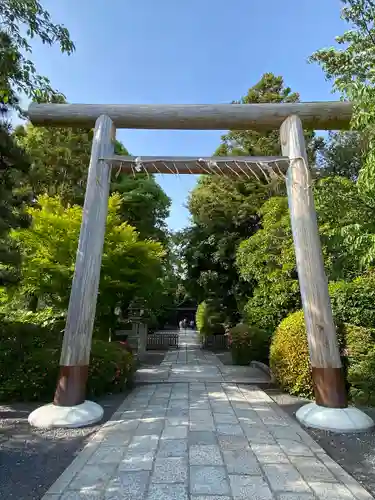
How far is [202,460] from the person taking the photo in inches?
131

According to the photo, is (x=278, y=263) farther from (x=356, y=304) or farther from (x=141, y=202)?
(x=141, y=202)

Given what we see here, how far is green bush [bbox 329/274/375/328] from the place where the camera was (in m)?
6.67

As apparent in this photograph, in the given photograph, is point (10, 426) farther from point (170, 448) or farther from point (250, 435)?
point (250, 435)

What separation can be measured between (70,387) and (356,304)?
5.30 metres

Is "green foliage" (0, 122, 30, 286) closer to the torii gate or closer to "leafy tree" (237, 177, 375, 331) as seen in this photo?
the torii gate

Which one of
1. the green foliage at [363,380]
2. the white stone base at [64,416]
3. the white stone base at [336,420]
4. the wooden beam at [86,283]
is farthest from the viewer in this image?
the green foliage at [363,380]

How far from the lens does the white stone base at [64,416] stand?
14.7ft

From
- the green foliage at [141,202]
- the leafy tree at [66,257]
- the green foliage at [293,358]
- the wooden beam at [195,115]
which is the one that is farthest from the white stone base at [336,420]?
the green foliage at [141,202]

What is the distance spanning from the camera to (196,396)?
6262 mm

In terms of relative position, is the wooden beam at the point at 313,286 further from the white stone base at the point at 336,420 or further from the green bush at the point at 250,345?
the green bush at the point at 250,345

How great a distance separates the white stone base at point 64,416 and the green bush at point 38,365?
3.67 feet

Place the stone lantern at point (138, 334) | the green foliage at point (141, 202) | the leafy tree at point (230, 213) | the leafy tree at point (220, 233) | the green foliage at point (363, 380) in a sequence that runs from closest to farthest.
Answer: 1. the green foliage at point (363, 380)
2. the stone lantern at point (138, 334)
3. the leafy tree at point (230, 213)
4. the leafy tree at point (220, 233)
5. the green foliage at point (141, 202)

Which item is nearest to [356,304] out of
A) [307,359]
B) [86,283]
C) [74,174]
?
[307,359]

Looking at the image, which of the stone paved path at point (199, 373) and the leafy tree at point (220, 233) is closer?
the stone paved path at point (199, 373)
